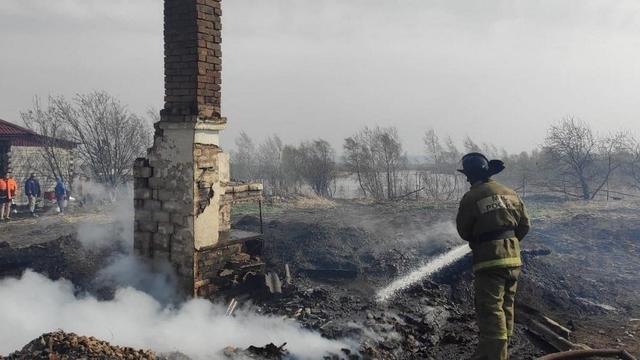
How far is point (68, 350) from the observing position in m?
3.49

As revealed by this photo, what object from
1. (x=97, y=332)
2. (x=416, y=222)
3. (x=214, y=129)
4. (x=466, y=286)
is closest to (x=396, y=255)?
(x=466, y=286)

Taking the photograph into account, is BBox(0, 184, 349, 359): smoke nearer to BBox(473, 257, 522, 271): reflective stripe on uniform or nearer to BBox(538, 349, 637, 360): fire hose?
BBox(473, 257, 522, 271): reflective stripe on uniform

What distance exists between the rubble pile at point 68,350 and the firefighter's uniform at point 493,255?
3042 millimetres

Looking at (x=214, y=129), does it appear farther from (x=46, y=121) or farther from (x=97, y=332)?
(x=46, y=121)

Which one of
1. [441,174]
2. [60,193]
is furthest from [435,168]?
[60,193]

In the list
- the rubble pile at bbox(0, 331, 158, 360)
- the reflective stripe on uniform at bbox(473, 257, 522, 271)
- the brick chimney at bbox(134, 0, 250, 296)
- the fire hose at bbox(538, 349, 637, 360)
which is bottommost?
the fire hose at bbox(538, 349, 637, 360)

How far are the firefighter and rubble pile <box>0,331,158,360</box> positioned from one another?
3.05 metres

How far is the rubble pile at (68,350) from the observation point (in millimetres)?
3398

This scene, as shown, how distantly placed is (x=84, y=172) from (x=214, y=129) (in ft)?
68.6

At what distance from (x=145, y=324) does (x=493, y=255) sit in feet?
12.1

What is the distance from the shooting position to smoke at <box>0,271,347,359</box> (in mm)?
4355

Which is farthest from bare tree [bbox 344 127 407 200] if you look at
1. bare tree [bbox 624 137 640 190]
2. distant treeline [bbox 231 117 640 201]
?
bare tree [bbox 624 137 640 190]

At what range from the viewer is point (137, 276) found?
5.58 meters

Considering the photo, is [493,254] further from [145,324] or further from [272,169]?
[272,169]
